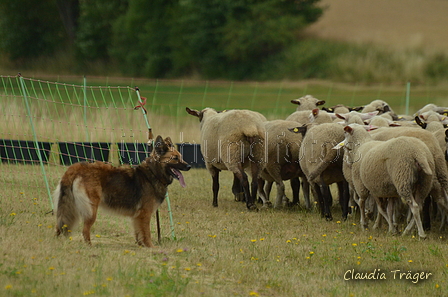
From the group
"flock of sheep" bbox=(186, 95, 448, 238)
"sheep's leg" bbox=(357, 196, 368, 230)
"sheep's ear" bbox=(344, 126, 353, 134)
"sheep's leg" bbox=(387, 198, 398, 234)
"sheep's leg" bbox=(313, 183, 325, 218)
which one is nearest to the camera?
"flock of sheep" bbox=(186, 95, 448, 238)

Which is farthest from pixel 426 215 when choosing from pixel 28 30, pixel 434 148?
pixel 28 30

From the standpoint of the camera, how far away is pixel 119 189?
732cm

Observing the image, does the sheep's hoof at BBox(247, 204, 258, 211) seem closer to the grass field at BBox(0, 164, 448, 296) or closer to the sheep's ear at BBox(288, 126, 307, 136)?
the grass field at BBox(0, 164, 448, 296)

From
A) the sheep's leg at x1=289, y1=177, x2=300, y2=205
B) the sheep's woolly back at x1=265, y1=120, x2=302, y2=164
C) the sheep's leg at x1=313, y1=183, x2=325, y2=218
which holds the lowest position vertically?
the sheep's leg at x1=289, y1=177, x2=300, y2=205

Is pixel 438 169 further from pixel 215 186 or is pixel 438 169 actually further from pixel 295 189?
pixel 215 186

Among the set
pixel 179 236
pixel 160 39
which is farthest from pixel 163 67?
pixel 179 236

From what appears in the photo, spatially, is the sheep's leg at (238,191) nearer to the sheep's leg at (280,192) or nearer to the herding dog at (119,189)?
the sheep's leg at (280,192)

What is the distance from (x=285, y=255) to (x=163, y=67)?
3372 centimetres

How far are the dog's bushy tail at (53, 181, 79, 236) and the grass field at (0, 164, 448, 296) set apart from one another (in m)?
0.15

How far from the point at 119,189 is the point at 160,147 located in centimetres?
66

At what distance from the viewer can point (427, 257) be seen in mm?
7652

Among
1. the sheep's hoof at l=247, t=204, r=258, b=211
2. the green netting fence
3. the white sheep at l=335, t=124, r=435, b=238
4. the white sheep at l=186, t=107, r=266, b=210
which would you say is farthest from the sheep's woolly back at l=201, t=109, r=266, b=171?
the green netting fence

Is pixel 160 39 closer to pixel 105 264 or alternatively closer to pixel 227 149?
pixel 227 149

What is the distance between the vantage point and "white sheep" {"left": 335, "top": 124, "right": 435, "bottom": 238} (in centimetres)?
825
